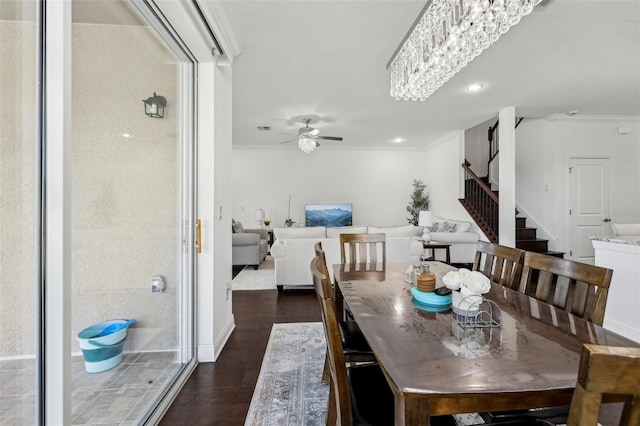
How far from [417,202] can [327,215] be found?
2.47 meters

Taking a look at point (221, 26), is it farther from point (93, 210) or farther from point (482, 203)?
point (482, 203)

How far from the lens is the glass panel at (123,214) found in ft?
5.24

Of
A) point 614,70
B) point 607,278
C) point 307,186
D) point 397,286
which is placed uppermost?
point 614,70

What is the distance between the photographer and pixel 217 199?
2350mm

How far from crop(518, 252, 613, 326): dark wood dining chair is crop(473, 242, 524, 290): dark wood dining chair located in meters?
0.08

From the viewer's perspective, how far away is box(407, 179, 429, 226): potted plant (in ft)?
24.7

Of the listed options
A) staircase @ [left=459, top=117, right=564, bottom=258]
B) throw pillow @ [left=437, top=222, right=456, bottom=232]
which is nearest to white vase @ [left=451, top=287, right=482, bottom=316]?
staircase @ [left=459, top=117, right=564, bottom=258]

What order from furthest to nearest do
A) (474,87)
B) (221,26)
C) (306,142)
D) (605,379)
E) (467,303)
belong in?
(306,142)
(474,87)
(221,26)
(467,303)
(605,379)

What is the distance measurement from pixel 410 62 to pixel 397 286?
5.75ft

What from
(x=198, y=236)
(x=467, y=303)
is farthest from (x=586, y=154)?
(x=198, y=236)

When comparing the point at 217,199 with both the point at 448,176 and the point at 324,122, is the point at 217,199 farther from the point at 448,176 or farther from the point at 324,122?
the point at 448,176

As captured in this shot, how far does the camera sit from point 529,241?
17.0 feet

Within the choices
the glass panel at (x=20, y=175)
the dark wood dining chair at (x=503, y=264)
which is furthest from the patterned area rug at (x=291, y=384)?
the dark wood dining chair at (x=503, y=264)

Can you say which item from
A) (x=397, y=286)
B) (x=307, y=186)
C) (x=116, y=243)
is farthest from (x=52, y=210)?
(x=307, y=186)
